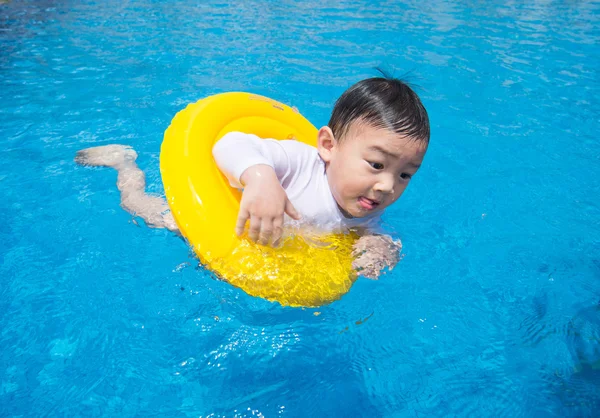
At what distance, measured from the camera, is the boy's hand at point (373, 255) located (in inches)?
109

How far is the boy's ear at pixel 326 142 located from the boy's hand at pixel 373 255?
1.79 feet

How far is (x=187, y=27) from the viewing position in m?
9.09

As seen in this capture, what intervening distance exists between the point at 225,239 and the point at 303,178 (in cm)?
66

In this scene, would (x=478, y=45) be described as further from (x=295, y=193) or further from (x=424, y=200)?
(x=295, y=193)

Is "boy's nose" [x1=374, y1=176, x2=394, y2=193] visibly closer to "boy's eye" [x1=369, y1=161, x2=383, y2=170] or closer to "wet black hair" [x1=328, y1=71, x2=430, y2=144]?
"boy's eye" [x1=369, y1=161, x2=383, y2=170]

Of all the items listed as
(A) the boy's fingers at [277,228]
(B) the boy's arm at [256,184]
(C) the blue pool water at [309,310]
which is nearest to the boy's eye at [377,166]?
(B) the boy's arm at [256,184]

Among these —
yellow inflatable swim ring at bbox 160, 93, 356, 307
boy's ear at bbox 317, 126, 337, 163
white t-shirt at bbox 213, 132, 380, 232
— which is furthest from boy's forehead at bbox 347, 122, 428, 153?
yellow inflatable swim ring at bbox 160, 93, 356, 307

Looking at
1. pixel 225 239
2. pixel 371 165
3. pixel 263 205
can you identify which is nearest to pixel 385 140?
pixel 371 165

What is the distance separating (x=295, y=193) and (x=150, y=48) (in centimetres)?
605

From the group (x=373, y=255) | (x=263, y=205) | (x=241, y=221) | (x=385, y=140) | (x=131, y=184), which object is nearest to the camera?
(x=263, y=205)

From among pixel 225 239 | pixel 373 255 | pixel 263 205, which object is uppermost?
pixel 263 205

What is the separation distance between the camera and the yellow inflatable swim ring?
8.04ft

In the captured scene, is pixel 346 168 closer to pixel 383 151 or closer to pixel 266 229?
pixel 383 151

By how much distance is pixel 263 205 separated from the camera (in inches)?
83.7
